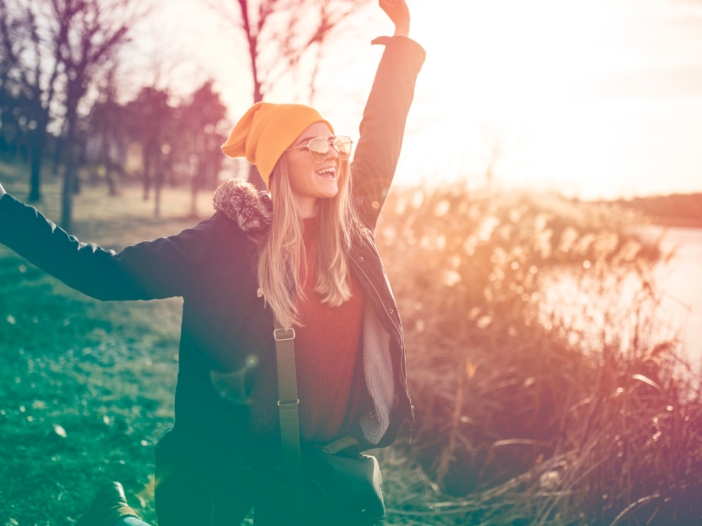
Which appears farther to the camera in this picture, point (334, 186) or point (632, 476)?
point (632, 476)

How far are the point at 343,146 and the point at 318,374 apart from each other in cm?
85

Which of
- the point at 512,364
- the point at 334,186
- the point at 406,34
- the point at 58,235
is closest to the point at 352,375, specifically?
the point at 334,186

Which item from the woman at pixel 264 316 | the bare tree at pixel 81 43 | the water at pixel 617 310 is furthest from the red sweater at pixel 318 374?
the bare tree at pixel 81 43

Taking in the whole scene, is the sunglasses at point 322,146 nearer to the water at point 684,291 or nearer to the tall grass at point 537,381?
the tall grass at point 537,381

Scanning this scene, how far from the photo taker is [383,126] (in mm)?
1921

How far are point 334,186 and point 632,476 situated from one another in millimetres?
2365

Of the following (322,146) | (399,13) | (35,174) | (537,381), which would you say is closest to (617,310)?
(537,381)

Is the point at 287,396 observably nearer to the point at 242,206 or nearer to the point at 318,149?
the point at 242,206

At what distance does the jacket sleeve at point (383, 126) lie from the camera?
191 cm

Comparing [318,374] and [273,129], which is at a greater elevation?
[273,129]

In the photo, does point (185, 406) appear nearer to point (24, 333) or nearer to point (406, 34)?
point (406, 34)

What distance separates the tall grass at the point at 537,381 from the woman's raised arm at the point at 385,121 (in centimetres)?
143

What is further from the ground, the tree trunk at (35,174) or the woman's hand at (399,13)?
the woman's hand at (399,13)

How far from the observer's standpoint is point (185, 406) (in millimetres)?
1437
